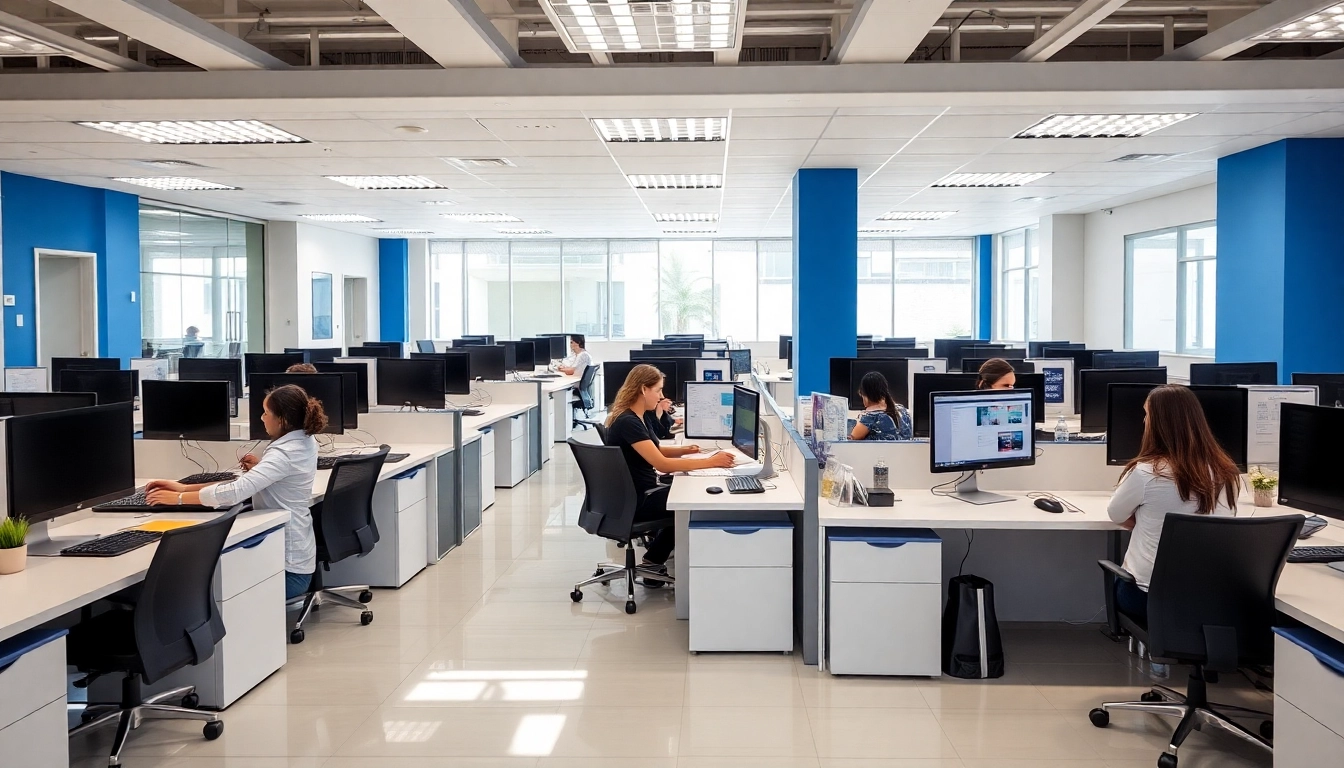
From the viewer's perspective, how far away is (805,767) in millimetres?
3107

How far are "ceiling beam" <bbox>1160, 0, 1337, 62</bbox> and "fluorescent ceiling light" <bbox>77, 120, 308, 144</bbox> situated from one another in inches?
247

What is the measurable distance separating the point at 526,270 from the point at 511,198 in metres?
6.53

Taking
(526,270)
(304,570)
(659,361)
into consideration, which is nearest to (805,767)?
(304,570)

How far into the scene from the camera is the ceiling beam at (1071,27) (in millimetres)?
4793

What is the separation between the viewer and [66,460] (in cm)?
337

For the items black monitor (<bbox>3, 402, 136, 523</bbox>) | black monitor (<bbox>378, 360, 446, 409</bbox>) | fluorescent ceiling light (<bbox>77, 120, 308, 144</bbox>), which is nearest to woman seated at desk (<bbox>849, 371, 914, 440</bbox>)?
black monitor (<bbox>378, 360, 446, 409</bbox>)

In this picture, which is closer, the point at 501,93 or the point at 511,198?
the point at 501,93

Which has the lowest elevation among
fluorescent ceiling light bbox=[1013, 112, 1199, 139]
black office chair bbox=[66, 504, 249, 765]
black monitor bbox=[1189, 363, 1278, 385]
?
black office chair bbox=[66, 504, 249, 765]

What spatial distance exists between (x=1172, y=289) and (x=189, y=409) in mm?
10943

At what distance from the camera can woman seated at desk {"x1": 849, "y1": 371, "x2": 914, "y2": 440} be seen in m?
4.91

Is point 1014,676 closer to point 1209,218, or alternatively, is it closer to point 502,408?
point 502,408

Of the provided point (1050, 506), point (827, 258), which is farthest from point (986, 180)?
point (1050, 506)

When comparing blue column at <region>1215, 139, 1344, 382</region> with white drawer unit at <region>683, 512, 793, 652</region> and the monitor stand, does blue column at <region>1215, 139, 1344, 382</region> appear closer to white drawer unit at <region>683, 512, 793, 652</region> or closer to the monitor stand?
the monitor stand

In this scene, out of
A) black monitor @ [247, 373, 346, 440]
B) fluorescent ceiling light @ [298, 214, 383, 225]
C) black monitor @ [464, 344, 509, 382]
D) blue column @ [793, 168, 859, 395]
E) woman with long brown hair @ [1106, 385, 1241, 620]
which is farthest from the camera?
fluorescent ceiling light @ [298, 214, 383, 225]
